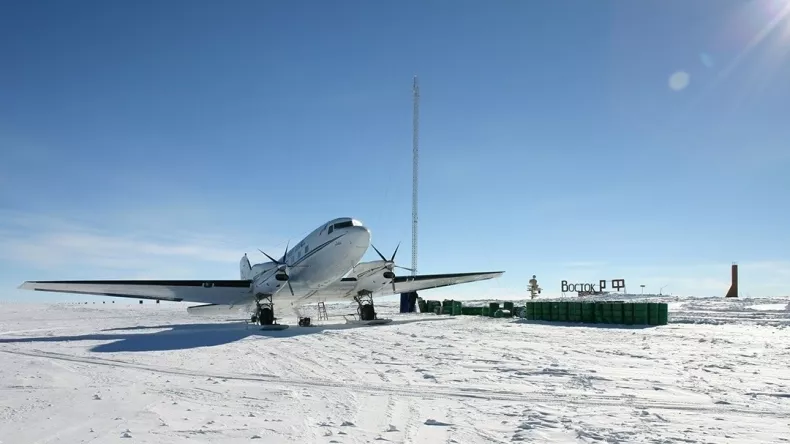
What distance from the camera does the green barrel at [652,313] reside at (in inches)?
1129

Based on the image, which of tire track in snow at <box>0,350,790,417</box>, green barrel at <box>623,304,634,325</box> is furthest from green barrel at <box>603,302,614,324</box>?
tire track in snow at <box>0,350,790,417</box>

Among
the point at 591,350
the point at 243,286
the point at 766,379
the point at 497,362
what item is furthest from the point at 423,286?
the point at 766,379

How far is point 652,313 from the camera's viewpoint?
2888 centimetres

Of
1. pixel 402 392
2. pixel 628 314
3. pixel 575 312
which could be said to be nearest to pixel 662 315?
pixel 628 314

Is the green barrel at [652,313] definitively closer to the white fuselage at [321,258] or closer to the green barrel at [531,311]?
the green barrel at [531,311]

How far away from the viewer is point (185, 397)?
9953 mm

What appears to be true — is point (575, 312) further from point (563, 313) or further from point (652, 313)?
point (652, 313)

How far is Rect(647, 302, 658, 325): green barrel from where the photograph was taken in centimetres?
2869

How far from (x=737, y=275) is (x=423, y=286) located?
45.7 m

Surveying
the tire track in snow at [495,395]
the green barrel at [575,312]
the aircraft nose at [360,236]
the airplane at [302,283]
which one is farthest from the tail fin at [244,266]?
the tire track in snow at [495,395]

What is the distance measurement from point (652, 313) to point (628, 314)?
1.38 metres

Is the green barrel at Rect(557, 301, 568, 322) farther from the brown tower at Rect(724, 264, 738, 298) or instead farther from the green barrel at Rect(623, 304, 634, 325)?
the brown tower at Rect(724, 264, 738, 298)

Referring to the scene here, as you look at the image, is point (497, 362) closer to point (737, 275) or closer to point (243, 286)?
point (243, 286)

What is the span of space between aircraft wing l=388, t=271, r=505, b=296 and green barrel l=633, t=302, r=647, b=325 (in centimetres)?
1261
